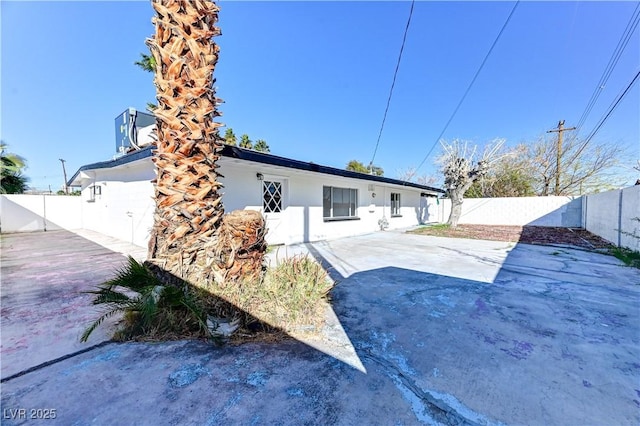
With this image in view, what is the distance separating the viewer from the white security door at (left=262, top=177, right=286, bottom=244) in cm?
716

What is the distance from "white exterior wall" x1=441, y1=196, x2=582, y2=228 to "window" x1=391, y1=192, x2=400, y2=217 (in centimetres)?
652

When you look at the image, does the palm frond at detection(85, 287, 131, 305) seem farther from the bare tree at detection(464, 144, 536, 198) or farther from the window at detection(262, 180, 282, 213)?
the bare tree at detection(464, 144, 536, 198)

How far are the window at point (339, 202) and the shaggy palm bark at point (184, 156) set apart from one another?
6.32 m

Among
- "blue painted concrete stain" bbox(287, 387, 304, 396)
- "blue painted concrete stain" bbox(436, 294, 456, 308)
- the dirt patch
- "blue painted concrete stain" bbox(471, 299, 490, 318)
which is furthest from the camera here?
the dirt patch

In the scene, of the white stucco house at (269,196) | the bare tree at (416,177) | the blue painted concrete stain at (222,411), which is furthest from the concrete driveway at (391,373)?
the bare tree at (416,177)

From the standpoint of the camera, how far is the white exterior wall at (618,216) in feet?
19.3

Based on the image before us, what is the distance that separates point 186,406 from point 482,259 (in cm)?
649

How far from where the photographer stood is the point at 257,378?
→ 5.92 feet

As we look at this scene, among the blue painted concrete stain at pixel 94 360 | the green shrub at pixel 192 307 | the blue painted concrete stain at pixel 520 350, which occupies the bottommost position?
the blue painted concrete stain at pixel 94 360

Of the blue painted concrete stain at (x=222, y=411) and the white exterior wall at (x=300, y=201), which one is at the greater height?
the white exterior wall at (x=300, y=201)

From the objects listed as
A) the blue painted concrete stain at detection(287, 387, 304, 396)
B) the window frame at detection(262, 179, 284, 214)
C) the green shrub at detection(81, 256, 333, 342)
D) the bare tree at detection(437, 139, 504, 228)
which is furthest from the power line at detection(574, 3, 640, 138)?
the blue painted concrete stain at detection(287, 387, 304, 396)

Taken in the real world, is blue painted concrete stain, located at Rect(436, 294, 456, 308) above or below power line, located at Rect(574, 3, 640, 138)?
below

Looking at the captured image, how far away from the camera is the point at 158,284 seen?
8.28 ft

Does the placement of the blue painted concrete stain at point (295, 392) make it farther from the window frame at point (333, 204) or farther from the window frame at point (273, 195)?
the window frame at point (333, 204)
